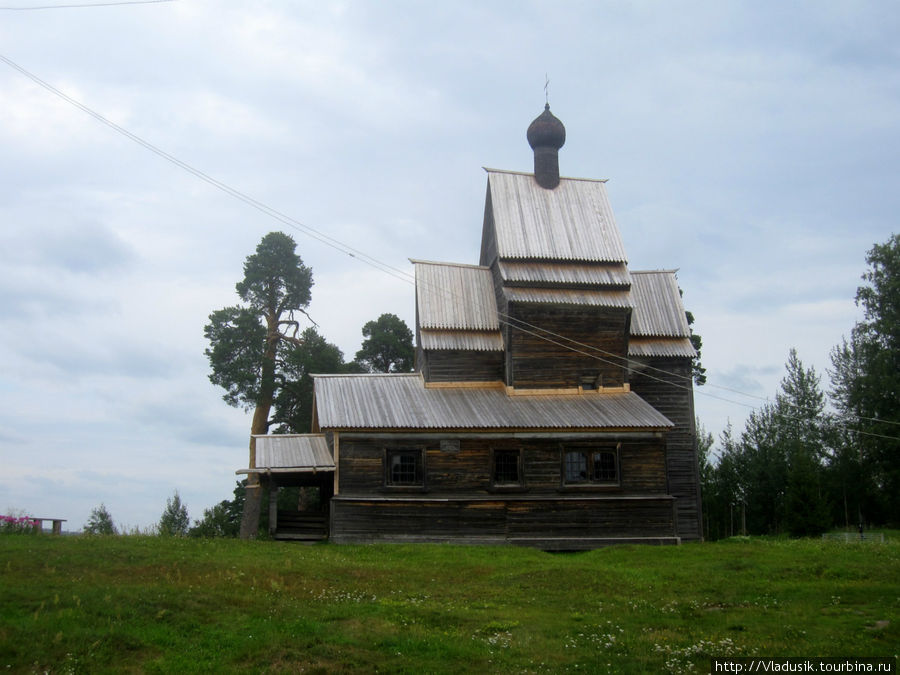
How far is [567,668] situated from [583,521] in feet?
53.9

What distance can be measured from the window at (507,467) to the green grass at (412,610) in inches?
224

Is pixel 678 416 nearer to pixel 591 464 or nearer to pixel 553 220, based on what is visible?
pixel 591 464

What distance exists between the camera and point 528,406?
96.0 feet

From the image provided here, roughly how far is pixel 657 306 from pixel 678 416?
4.86 m

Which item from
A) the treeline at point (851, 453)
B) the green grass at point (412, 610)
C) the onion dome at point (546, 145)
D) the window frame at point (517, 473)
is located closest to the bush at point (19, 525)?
the green grass at point (412, 610)

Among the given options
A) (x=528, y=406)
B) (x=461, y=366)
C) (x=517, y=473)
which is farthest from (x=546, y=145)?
(x=517, y=473)

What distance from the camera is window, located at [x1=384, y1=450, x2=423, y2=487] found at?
2700cm

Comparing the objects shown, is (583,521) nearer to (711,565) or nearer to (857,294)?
(711,565)

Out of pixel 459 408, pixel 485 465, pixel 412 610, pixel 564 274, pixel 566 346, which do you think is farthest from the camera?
pixel 564 274

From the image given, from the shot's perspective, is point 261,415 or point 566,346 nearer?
point 566,346

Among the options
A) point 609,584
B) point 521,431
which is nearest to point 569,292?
point 521,431

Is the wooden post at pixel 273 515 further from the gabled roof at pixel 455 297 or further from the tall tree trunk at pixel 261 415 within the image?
the tall tree trunk at pixel 261 415

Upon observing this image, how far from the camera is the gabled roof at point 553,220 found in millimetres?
32344

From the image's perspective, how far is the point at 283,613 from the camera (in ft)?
46.1
